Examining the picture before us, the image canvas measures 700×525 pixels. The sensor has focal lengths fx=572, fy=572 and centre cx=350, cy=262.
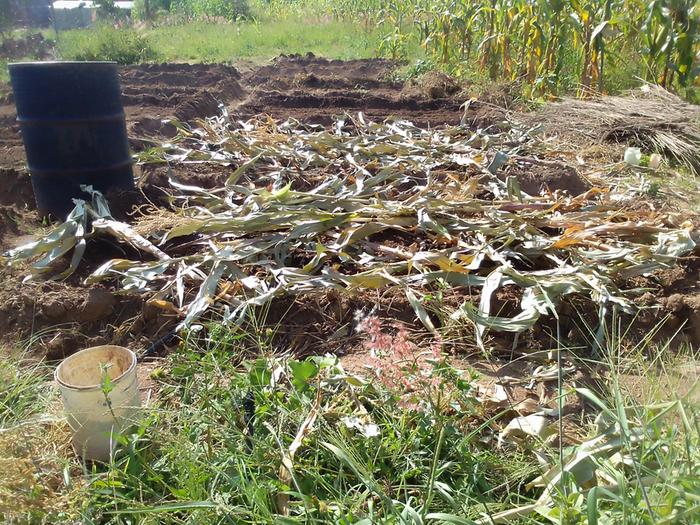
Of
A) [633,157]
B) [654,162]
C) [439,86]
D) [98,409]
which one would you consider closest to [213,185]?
[98,409]

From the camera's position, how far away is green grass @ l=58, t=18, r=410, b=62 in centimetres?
1410

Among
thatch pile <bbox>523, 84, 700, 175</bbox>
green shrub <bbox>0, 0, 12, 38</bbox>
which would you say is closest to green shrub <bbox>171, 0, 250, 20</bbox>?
green shrub <bbox>0, 0, 12, 38</bbox>

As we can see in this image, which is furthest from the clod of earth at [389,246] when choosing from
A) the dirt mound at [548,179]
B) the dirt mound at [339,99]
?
the dirt mound at [339,99]

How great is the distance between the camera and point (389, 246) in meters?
3.04

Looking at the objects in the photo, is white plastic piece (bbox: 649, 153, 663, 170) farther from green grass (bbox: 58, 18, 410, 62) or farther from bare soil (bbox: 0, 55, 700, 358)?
green grass (bbox: 58, 18, 410, 62)

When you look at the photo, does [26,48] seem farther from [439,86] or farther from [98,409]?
[98,409]

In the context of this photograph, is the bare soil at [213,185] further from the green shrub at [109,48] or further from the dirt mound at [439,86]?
the green shrub at [109,48]

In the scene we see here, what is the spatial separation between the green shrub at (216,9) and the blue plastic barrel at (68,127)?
21.1 metres

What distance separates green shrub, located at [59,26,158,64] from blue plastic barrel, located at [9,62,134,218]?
1055 centimetres

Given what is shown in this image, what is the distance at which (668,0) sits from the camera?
5715 mm

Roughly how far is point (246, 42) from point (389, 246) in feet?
48.6

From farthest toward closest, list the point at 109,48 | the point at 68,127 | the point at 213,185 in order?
1. the point at 109,48
2. the point at 213,185
3. the point at 68,127

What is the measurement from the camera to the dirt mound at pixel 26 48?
1588cm

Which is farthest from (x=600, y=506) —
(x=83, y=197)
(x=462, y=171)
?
(x=83, y=197)
